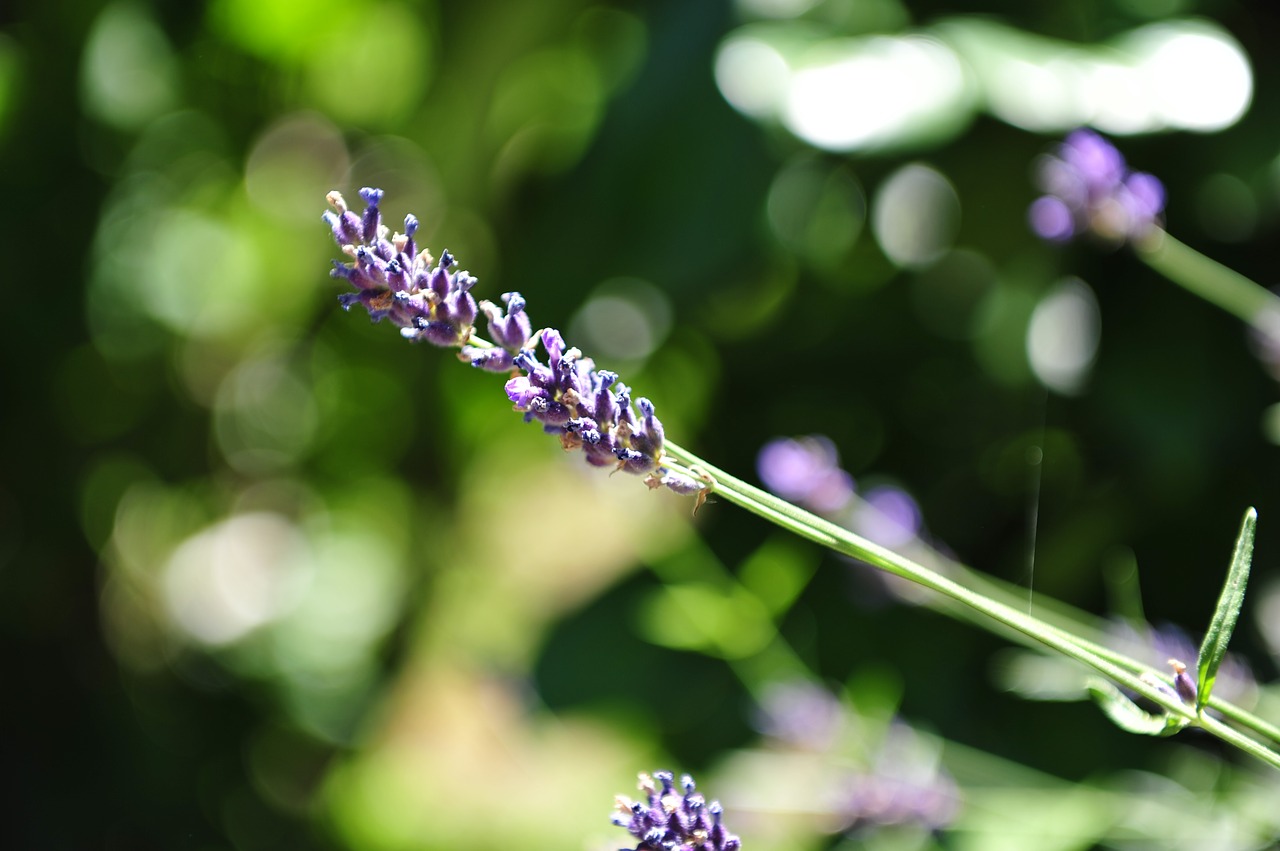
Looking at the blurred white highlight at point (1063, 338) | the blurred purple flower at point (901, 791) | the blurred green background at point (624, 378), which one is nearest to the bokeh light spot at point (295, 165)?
the blurred green background at point (624, 378)

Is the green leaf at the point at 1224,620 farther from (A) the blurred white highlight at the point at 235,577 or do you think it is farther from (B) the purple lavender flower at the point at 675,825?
(A) the blurred white highlight at the point at 235,577

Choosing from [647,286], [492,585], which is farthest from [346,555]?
[647,286]

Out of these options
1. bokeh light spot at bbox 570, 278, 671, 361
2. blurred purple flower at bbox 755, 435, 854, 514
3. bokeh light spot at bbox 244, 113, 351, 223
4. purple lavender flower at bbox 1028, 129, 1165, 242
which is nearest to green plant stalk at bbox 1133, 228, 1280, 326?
purple lavender flower at bbox 1028, 129, 1165, 242

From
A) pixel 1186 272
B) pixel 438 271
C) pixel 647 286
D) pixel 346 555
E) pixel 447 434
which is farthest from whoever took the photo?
pixel 346 555

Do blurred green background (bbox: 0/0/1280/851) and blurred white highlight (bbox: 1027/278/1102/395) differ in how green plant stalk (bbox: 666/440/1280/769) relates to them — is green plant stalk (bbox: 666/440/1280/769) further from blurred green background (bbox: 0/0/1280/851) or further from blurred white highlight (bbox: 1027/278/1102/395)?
blurred white highlight (bbox: 1027/278/1102/395)

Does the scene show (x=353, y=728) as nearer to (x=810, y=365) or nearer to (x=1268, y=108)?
(x=810, y=365)

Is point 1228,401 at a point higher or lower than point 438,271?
higher

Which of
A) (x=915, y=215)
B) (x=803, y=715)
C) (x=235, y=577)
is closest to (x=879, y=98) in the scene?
(x=915, y=215)
